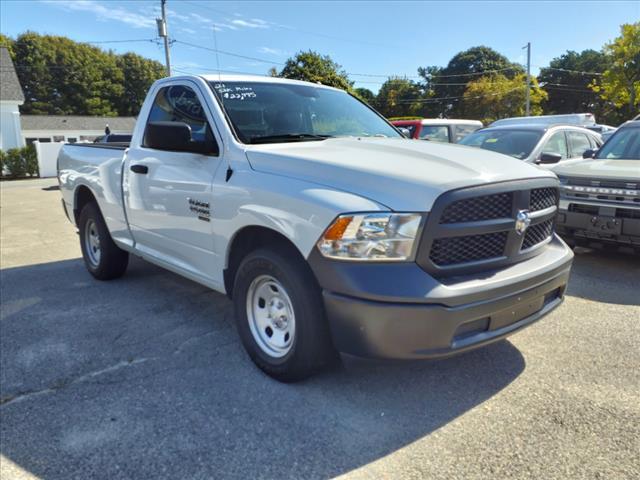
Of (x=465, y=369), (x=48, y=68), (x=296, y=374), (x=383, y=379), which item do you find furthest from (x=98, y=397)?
(x=48, y=68)

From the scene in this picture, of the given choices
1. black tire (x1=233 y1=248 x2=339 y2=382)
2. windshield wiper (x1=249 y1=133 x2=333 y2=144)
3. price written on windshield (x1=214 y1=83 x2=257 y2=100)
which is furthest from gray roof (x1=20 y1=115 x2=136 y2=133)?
black tire (x1=233 y1=248 x2=339 y2=382)

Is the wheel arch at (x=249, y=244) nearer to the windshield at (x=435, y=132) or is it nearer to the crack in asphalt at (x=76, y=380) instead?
the crack in asphalt at (x=76, y=380)

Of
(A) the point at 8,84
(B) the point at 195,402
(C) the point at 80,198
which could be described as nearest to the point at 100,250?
(C) the point at 80,198

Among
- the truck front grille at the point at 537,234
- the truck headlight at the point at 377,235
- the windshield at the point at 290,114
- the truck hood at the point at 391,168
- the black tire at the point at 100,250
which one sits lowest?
the black tire at the point at 100,250

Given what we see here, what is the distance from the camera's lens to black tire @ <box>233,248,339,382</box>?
2.69 meters

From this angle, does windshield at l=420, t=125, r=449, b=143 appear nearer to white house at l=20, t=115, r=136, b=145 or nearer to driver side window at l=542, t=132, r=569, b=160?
driver side window at l=542, t=132, r=569, b=160

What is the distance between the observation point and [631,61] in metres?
29.1

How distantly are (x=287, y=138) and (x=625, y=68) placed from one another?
3353 centimetres

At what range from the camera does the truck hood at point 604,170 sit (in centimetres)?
521

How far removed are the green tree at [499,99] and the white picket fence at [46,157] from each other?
1422 inches

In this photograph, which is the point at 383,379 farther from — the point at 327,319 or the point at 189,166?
the point at 189,166

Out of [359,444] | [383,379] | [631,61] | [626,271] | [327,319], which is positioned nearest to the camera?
[359,444]

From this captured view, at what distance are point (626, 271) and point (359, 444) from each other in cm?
449

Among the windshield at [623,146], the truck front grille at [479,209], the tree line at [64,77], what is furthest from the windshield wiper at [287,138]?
the tree line at [64,77]
